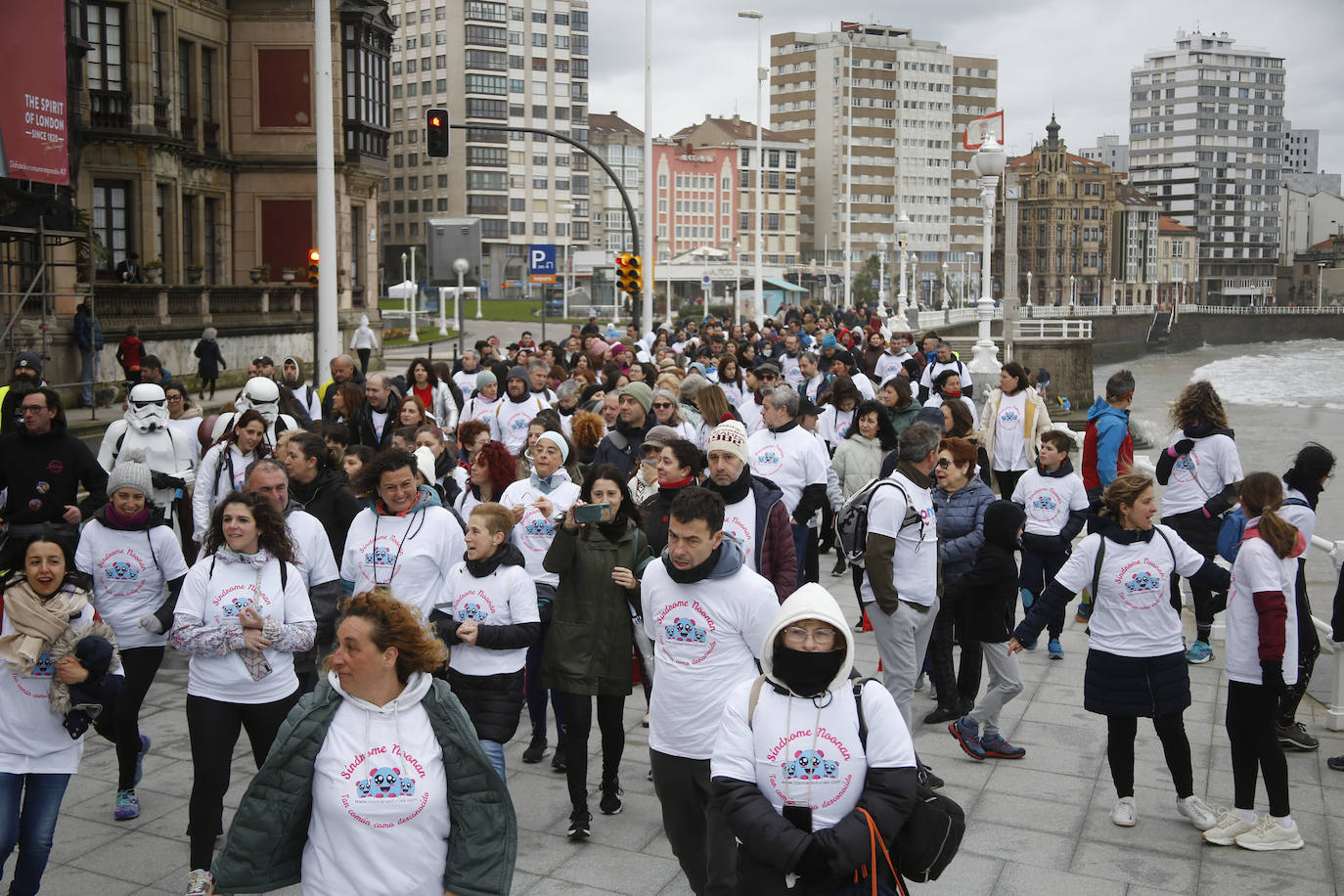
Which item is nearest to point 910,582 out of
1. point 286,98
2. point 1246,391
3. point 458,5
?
point 286,98

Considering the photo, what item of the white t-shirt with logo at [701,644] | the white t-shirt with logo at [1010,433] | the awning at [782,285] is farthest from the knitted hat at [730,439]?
the awning at [782,285]

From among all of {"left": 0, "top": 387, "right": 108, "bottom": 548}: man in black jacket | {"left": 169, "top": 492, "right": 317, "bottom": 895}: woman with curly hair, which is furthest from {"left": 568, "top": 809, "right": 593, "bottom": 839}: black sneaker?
{"left": 0, "top": 387, "right": 108, "bottom": 548}: man in black jacket

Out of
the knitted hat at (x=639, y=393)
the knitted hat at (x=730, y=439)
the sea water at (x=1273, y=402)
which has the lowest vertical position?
the sea water at (x=1273, y=402)

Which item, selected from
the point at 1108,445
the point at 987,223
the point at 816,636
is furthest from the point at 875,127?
the point at 816,636

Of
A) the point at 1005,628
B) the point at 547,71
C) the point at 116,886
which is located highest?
the point at 547,71

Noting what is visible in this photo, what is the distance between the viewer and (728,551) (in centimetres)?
510

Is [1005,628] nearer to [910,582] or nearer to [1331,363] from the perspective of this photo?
[910,582]

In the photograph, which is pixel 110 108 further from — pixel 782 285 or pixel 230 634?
pixel 782 285

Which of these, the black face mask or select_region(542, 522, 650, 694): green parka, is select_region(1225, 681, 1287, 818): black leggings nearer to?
select_region(542, 522, 650, 694): green parka

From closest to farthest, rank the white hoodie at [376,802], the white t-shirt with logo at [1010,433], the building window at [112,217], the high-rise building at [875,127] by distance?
1. the white hoodie at [376,802]
2. the white t-shirt with logo at [1010,433]
3. the building window at [112,217]
4. the high-rise building at [875,127]

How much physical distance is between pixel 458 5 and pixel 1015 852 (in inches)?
4592

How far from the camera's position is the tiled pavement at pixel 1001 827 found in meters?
5.79

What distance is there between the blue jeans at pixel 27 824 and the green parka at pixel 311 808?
70.9 inches

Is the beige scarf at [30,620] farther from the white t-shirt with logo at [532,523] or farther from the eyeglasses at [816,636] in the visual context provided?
the eyeglasses at [816,636]
